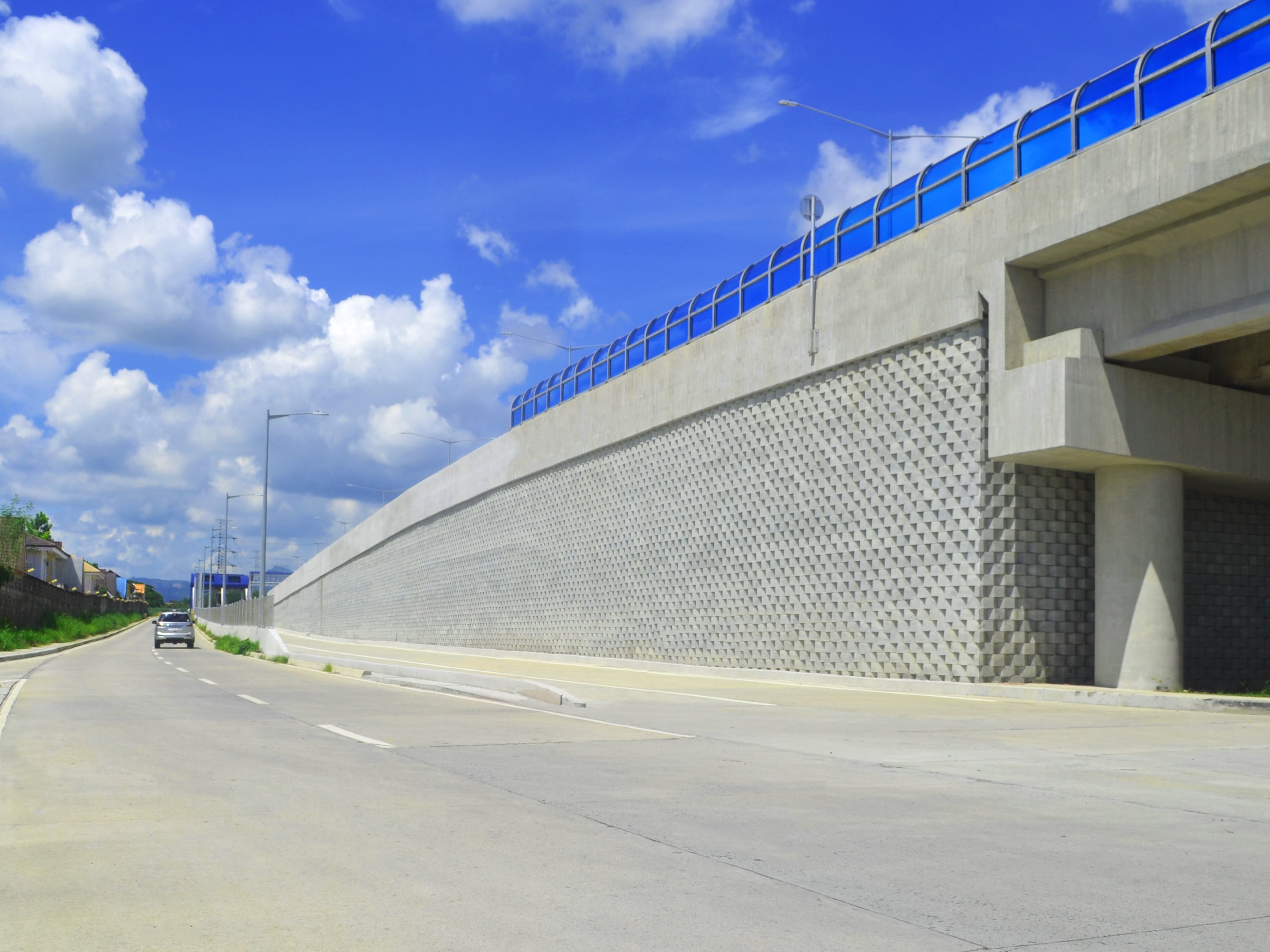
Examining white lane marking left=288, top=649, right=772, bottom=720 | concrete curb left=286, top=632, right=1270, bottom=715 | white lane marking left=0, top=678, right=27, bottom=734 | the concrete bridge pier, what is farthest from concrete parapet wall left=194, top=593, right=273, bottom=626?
the concrete bridge pier

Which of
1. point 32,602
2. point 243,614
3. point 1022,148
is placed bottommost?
point 243,614

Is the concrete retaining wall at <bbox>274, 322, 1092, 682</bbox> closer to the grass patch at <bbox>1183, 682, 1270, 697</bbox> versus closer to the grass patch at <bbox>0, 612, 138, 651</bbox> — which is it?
the grass patch at <bbox>1183, 682, 1270, 697</bbox>

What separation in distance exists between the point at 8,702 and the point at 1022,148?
2131 centimetres

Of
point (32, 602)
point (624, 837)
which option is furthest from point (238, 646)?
point (624, 837)

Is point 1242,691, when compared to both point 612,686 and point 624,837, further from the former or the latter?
point 624,837

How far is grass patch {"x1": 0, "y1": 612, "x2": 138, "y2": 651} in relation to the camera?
43.1m

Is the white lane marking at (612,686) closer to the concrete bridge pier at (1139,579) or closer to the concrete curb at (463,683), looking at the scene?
the concrete curb at (463,683)

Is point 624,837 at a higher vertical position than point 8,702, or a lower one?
higher

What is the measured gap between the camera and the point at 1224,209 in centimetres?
1972

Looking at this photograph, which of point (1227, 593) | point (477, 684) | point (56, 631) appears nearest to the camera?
point (477, 684)

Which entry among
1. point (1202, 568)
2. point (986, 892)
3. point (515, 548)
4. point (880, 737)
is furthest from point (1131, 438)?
point (515, 548)

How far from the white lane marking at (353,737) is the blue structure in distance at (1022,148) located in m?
17.3

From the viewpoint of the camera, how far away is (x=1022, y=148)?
23.6 meters

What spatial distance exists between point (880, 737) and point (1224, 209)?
12.0 m
